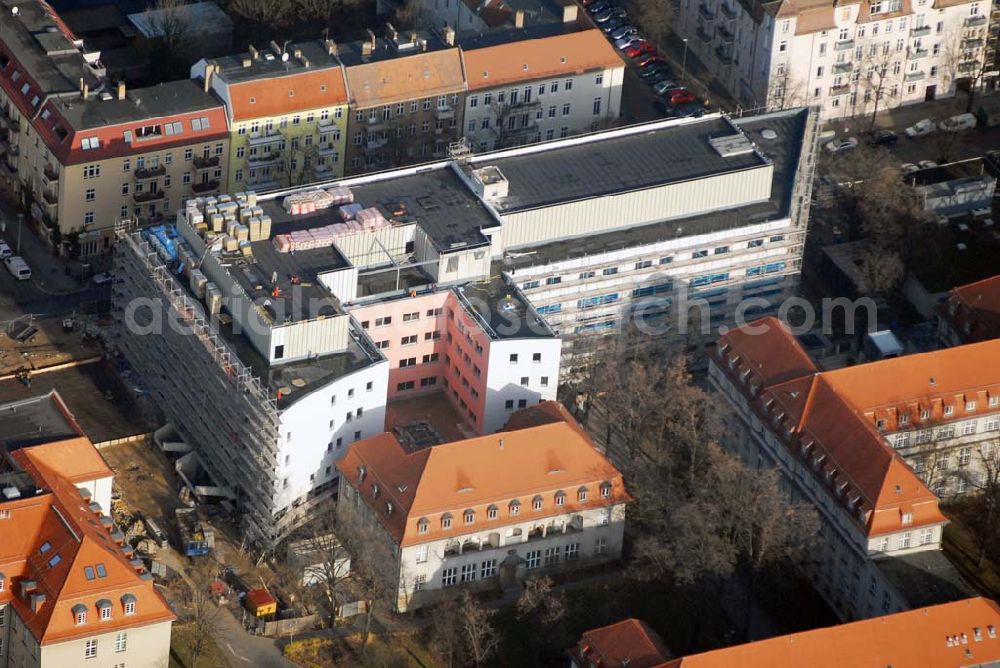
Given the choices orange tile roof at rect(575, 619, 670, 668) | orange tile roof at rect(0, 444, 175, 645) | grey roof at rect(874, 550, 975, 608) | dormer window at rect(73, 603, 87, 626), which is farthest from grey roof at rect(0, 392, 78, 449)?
grey roof at rect(874, 550, 975, 608)

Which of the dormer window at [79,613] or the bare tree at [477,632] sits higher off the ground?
the dormer window at [79,613]

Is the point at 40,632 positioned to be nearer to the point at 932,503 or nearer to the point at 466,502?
the point at 466,502

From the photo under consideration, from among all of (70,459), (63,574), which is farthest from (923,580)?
(70,459)

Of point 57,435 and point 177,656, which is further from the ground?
point 57,435

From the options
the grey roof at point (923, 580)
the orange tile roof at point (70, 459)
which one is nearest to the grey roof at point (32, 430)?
the orange tile roof at point (70, 459)

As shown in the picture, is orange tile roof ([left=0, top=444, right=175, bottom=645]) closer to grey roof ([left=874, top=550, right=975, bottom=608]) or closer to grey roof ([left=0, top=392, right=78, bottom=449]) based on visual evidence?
grey roof ([left=0, top=392, right=78, bottom=449])

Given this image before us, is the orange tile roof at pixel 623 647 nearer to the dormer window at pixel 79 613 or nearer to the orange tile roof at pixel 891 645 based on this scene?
the orange tile roof at pixel 891 645

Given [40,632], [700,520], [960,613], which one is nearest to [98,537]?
[40,632]

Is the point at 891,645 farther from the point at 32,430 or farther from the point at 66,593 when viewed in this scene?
the point at 32,430
